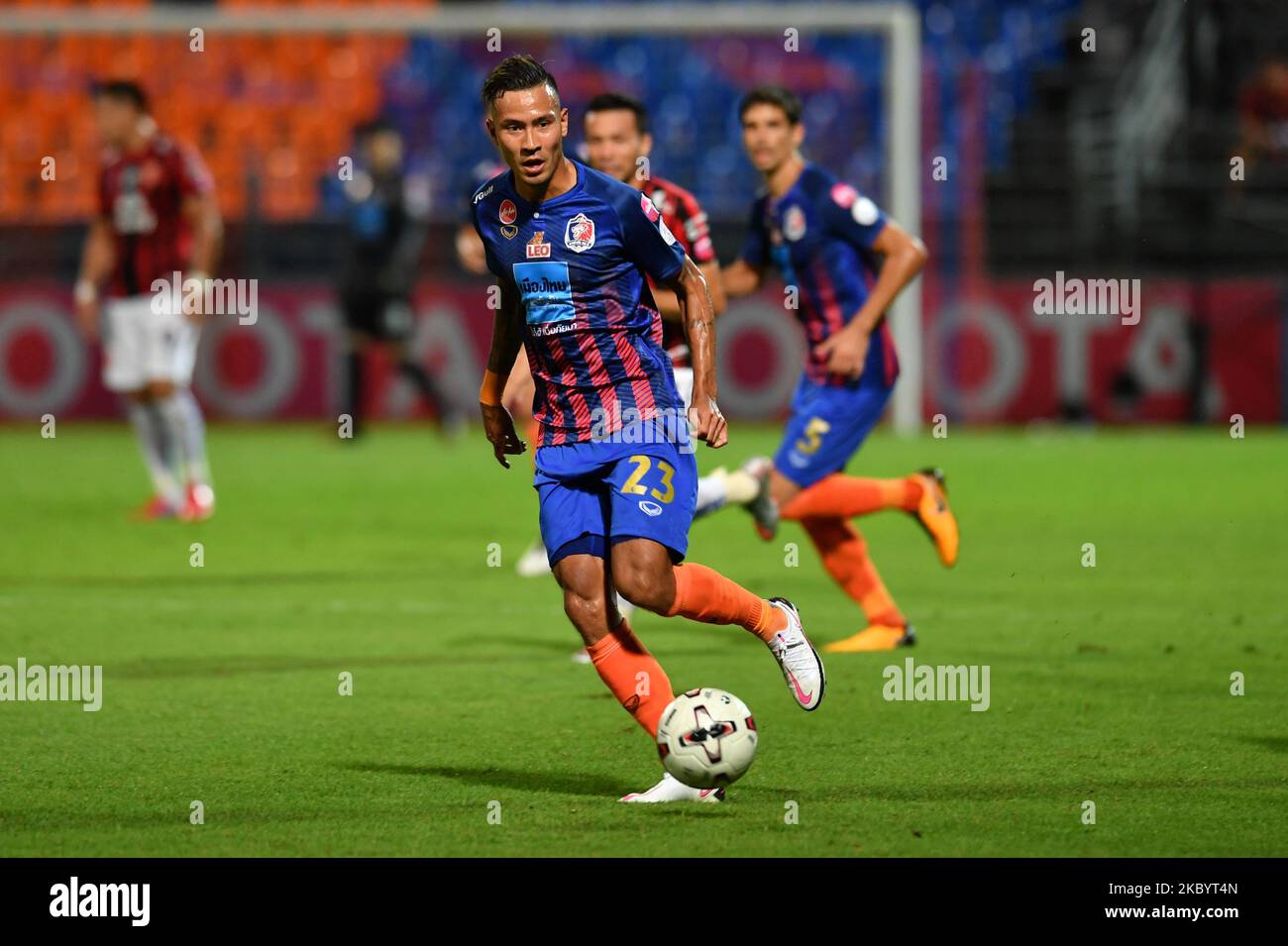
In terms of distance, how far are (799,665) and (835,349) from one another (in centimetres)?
266

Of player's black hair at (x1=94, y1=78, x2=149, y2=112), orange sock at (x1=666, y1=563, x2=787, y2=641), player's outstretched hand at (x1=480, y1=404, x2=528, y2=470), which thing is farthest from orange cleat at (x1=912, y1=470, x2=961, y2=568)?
player's black hair at (x1=94, y1=78, x2=149, y2=112)

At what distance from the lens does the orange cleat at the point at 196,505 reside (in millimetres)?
13414

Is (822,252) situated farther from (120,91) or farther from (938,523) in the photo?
(120,91)

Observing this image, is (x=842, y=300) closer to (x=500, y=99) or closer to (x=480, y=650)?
(x=480, y=650)

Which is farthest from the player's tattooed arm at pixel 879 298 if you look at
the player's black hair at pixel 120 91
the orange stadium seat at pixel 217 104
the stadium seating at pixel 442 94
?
the orange stadium seat at pixel 217 104

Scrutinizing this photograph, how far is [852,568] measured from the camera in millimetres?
8469

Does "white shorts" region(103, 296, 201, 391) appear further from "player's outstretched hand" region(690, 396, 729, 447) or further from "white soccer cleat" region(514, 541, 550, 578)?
"player's outstretched hand" region(690, 396, 729, 447)

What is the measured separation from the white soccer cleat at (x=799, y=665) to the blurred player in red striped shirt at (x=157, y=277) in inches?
320

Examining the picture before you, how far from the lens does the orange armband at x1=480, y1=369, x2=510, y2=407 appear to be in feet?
19.8

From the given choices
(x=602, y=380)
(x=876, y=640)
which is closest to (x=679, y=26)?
(x=876, y=640)

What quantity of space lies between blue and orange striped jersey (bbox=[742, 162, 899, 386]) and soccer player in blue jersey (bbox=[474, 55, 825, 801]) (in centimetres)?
271

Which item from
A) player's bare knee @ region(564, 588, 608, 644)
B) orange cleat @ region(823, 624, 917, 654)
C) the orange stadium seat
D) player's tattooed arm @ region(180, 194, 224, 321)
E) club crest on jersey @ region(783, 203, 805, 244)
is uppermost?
the orange stadium seat

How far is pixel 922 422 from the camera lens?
2109 centimetres

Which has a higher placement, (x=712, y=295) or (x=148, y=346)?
(x=148, y=346)
